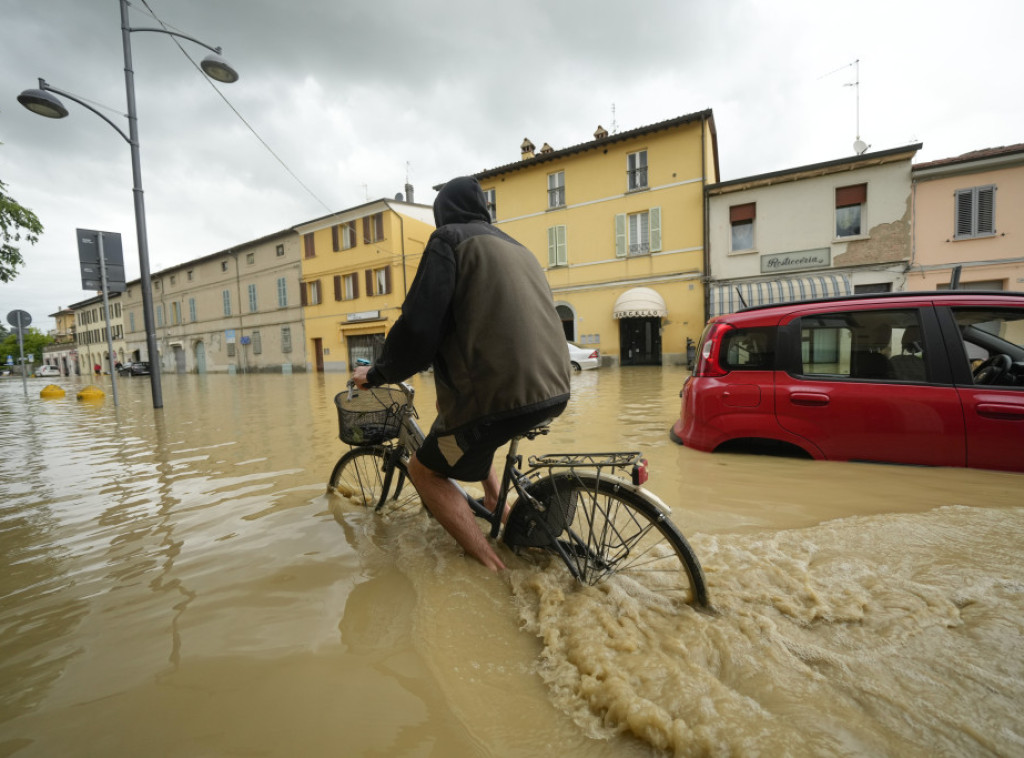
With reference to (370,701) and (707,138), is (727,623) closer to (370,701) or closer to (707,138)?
(370,701)

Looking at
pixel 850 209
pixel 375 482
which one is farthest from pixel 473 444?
pixel 850 209

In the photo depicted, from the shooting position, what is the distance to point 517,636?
5.90ft

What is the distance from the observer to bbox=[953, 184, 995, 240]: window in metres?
14.2

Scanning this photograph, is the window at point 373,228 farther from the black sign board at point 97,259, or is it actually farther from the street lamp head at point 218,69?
the street lamp head at point 218,69

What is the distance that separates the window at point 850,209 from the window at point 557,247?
10.2 metres

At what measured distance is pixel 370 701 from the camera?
1.50m

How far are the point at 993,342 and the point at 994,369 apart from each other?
0.74 ft

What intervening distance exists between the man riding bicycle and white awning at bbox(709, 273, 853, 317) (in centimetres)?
1593

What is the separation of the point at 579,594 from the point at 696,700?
667 millimetres

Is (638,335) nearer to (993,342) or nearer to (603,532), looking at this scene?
(993,342)

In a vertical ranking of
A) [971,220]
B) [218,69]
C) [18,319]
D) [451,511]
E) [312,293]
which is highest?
[218,69]

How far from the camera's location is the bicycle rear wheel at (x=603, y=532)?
1.92 m

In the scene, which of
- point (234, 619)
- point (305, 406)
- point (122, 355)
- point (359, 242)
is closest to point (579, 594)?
point (234, 619)

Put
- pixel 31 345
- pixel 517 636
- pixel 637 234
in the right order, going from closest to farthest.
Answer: pixel 517 636 < pixel 637 234 < pixel 31 345
